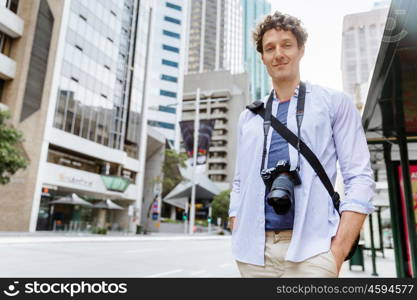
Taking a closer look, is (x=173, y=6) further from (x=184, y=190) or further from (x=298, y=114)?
(x=298, y=114)

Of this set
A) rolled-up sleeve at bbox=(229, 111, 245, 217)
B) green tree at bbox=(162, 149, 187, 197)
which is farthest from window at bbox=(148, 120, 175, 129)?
rolled-up sleeve at bbox=(229, 111, 245, 217)

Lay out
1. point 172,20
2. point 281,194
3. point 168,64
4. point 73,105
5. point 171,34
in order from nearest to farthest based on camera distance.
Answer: point 281,194 → point 73,105 → point 168,64 → point 171,34 → point 172,20

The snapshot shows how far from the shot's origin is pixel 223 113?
78062mm

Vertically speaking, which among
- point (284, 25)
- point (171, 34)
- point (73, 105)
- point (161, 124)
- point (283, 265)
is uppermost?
point (171, 34)

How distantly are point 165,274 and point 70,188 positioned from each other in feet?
77.5

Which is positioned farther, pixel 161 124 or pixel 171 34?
pixel 171 34

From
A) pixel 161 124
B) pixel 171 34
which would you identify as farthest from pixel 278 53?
pixel 171 34

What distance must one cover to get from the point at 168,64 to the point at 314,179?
224ft

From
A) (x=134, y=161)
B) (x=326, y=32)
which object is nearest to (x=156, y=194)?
(x=134, y=161)

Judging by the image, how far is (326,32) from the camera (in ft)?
9.34

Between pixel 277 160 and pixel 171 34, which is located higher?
pixel 171 34

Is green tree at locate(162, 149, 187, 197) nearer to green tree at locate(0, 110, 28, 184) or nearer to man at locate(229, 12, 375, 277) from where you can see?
green tree at locate(0, 110, 28, 184)

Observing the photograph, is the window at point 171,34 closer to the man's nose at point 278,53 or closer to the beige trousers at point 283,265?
the man's nose at point 278,53

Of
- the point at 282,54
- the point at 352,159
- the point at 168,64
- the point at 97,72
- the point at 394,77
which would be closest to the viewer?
the point at 352,159
